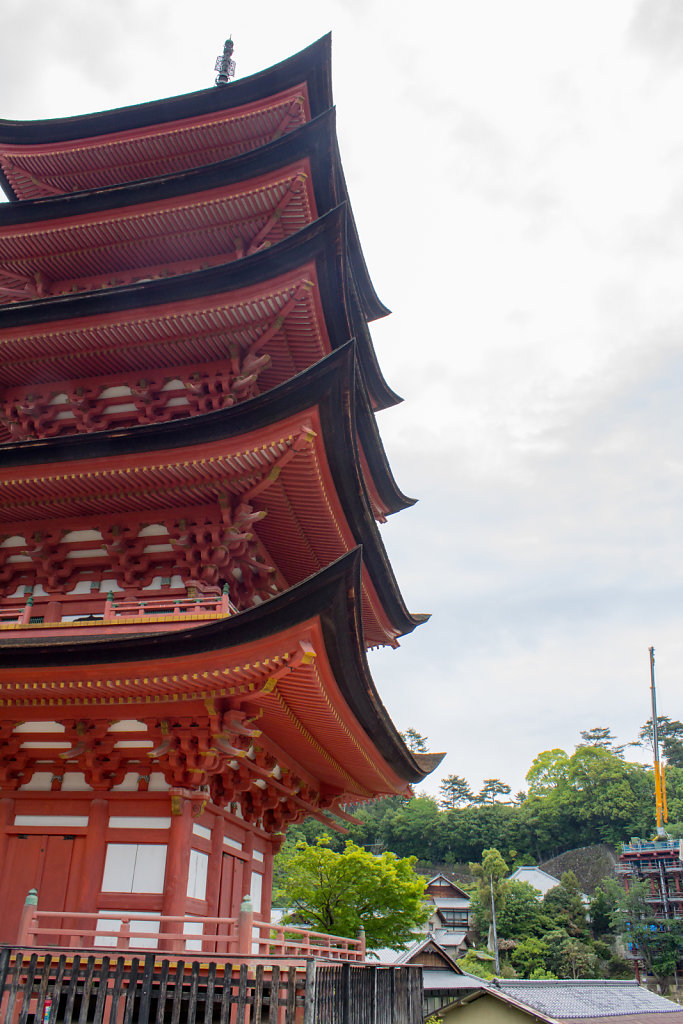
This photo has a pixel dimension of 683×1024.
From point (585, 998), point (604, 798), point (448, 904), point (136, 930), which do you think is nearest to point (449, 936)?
point (448, 904)

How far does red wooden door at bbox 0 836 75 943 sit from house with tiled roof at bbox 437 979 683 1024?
1994 centimetres

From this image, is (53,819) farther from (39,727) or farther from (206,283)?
(206,283)

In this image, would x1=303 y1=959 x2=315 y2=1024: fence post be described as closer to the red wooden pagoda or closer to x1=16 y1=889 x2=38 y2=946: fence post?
the red wooden pagoda

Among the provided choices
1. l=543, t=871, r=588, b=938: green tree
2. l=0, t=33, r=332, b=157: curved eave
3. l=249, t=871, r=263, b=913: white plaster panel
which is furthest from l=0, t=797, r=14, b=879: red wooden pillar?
l=543, t=871, r=588, b=938: green tree

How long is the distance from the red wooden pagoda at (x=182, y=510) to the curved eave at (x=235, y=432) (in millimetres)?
38

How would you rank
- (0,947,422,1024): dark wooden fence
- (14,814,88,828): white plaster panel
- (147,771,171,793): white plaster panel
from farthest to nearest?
(14,814,88,828): white plaster panel, (147,771,171,793): white plaster panel, (0,947,422,1024): dark wooden fence

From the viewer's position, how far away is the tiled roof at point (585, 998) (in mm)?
27750

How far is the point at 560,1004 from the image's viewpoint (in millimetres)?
28391

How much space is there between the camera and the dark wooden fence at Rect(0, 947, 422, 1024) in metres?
6.87

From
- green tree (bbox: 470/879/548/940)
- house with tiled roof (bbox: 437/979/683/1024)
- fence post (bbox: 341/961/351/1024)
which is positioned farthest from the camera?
→ green tree (bbox: 470/879/548/940)

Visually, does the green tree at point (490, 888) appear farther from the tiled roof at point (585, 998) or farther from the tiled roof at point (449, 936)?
the tiled roof at point (585, 998)

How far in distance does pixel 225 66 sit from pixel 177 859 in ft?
62.0

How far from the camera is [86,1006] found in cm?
712

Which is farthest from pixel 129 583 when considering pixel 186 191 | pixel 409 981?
pixel 409 981
